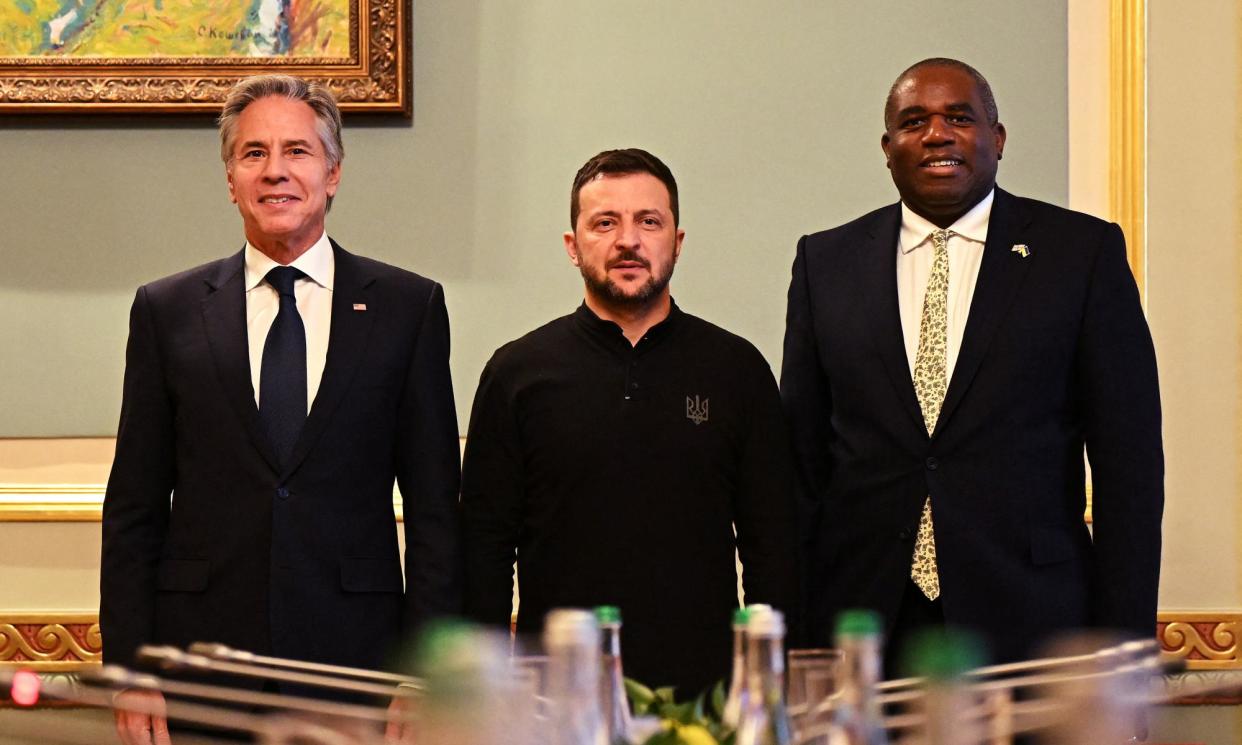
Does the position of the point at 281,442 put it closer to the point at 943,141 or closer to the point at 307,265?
the point at 307,265

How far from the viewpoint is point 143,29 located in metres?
3.13

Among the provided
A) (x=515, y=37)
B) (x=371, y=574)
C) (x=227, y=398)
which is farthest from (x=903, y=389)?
(x=515, y=37)

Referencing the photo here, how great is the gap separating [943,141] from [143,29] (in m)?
1.68

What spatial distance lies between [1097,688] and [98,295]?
2.76 m

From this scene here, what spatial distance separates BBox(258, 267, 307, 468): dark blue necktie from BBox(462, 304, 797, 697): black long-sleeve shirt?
0.99ft

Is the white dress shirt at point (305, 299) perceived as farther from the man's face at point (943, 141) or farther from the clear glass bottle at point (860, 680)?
the clear glass bottle at point (860, 680)

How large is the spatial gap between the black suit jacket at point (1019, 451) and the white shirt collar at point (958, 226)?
0.02 meters

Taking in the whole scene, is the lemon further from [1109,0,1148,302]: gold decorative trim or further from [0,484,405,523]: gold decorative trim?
[1109,0,1148,302]: gold decorative trim


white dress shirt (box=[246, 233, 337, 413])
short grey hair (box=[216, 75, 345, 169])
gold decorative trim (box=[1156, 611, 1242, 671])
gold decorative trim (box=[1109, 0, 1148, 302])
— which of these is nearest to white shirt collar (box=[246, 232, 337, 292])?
white dress shirt (box=[246, 233, 337, 413])

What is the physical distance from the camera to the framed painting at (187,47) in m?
3.12

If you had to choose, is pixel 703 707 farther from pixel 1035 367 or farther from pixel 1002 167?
pixel 1002 167

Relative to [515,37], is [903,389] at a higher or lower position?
lower

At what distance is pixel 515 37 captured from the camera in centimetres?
323
